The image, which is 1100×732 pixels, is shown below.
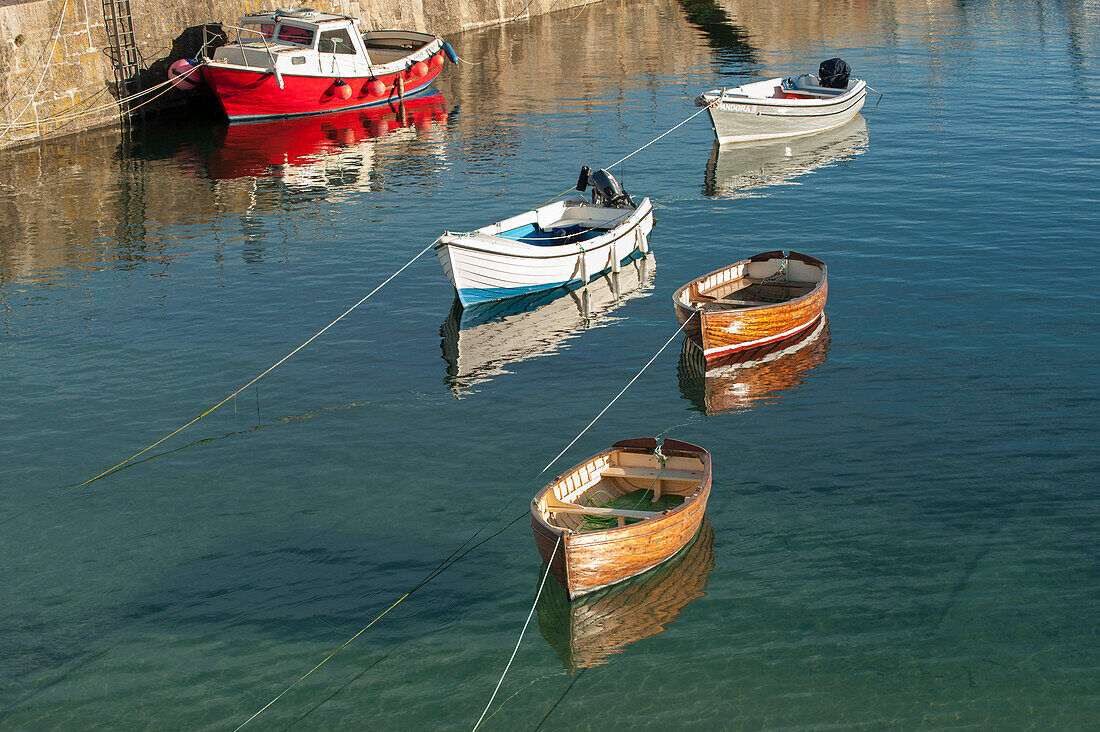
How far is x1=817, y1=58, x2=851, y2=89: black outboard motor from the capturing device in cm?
3503

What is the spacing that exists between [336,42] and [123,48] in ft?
23.6

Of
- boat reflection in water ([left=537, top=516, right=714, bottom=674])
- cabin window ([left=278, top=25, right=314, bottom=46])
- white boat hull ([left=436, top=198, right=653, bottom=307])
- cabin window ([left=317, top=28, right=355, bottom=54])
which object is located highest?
cabin window ([left=278, top=25, right=314, bottom=46])

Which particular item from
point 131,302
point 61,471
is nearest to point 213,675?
point 61,471

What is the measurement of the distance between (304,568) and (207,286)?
431 inches

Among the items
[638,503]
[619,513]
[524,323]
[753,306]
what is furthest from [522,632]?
[524,323]

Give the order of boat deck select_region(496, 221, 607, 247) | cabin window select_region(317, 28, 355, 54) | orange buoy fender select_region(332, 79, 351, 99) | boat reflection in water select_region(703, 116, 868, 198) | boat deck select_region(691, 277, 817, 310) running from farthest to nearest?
orange buoy fender select_region(332, 79, 351, 99) < cabin window select_region(317, 28, 355, 54) < boat reflection in water select_region(703, 116, 868, 198) < boat deck select_region(496, 221, 607, 247) < boat deck select_region(691, 277, 817, 310)

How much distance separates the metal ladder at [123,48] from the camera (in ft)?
114

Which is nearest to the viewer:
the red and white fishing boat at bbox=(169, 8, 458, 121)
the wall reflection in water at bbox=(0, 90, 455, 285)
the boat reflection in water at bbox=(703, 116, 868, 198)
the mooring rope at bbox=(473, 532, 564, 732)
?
the mooring rope at bbox=(473, 532, 564, 732)

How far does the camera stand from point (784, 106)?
108 ft

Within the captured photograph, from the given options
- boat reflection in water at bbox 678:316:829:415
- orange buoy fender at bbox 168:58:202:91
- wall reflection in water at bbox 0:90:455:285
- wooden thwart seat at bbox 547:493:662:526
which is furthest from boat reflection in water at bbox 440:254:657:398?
orange buoy fender at bbox 168:58:202:91

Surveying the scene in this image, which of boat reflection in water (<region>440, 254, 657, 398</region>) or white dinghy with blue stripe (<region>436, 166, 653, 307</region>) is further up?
white dinghy with blue stripe (<region>436, 166, 653, 307</region>)

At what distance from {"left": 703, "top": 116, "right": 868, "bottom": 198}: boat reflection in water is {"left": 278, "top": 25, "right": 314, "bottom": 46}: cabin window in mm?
15185

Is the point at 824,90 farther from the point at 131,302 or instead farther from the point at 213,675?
the point at 213,675

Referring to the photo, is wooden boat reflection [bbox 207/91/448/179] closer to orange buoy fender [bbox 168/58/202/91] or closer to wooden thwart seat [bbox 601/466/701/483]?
orange buoy fender [bbox 168/58/202/91]
